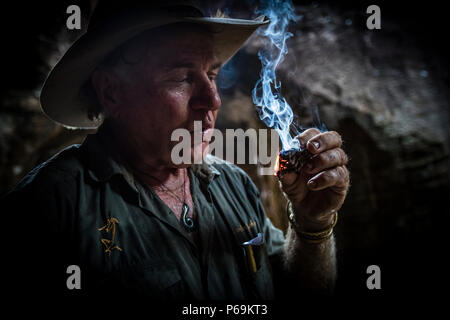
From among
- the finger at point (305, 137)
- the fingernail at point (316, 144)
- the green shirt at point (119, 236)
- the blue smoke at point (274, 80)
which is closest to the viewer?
the green shirt at point (119, 236)

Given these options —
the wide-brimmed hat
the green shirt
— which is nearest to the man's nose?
the wide-brimmed hat

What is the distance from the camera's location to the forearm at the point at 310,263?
1.75 metres

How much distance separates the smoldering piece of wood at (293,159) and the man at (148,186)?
5 cm

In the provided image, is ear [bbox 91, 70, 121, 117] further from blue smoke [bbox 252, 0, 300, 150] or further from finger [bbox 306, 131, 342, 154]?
finger [bbox 306, 131, 342, 154]

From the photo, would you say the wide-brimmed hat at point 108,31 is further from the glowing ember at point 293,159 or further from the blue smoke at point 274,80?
the glowing ember at point 293,159

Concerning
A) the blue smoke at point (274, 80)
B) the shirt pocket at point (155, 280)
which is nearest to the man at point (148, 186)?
the shirt pocket at point (155, 280)

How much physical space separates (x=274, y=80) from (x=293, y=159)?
0.88m

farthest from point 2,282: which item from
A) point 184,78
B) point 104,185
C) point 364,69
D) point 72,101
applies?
point 364,69

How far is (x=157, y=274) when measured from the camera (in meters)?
1.23

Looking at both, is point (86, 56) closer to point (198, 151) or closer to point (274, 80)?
point (198, 151)

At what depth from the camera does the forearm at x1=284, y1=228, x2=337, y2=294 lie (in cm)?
175

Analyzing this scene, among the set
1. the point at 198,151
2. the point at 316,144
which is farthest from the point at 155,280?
the point at 316,144

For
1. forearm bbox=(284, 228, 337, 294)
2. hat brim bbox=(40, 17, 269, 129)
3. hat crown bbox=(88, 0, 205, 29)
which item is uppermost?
hat crown bbox=(88, 0, 205, 29)

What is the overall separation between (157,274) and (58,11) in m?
3.26
